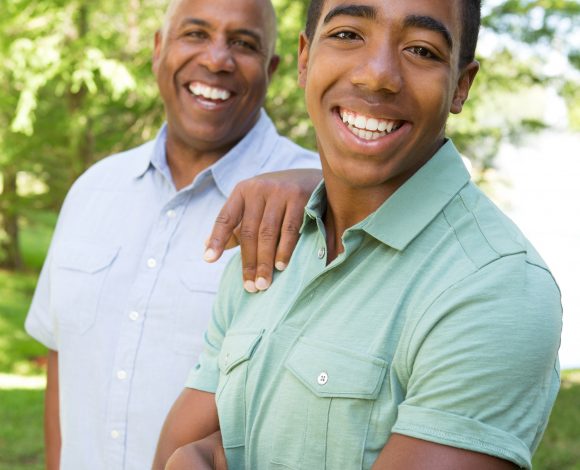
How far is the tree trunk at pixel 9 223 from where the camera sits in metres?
11.4

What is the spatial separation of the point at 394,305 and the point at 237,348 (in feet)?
1.35

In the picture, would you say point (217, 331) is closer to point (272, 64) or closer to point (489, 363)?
point (489, 363)

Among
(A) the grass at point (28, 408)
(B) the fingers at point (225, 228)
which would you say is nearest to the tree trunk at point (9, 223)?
(A) the grass at point (28, 408)

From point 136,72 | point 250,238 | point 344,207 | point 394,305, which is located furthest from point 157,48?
point 136,72

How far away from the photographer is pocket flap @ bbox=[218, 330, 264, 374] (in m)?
1.83

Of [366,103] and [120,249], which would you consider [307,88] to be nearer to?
[366,103]

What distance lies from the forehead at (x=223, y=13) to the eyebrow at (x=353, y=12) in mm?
1159

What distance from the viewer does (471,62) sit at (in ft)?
5.99

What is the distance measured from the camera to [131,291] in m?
2.80

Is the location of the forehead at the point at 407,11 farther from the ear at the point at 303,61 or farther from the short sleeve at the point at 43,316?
the short sleeve at the point at 43,316

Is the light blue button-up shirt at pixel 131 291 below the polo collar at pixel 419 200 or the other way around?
below

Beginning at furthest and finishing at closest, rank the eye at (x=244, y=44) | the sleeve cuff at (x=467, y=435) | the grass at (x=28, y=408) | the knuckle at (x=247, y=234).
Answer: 1. the grass at (x=28, y=408)
2. the eye at (x=244, y=44)
3. the knuckle at (x=247, y=234)
4. the sleeve cuff at (x=467, y=435)

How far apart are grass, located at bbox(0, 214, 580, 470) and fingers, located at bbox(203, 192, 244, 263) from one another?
14.7 feet

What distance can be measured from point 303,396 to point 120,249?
140 centimetres
